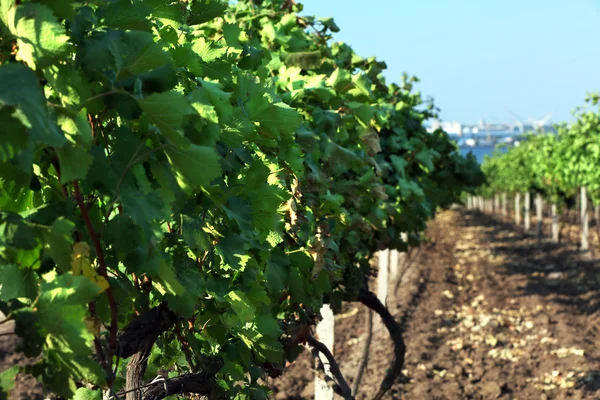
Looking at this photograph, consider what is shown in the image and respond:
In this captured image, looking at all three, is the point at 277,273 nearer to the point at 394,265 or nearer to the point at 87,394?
the point at 87,394

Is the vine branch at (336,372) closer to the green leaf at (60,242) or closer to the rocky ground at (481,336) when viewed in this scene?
the rocky ground at (481,336)

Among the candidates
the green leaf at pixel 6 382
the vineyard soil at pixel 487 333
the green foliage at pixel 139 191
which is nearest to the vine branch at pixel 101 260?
the green foliage at pixel 139 191

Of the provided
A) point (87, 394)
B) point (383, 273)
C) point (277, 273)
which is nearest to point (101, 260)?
point (87, 394)

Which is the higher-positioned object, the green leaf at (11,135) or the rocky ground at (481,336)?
the green leaf at (11,135)

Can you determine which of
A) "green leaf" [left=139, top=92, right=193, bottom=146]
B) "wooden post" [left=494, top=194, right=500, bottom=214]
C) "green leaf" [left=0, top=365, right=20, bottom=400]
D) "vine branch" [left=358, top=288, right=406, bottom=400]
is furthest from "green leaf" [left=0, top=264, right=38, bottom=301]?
"wooden post" [left=494, top=194, right=500, bottom=214]

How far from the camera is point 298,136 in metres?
3.76

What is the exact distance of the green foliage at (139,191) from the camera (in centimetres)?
143

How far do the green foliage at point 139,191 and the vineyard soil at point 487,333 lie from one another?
12.6 feet

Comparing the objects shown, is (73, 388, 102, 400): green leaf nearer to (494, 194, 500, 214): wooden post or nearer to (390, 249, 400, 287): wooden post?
(390, 249, 400, 287): wooden post

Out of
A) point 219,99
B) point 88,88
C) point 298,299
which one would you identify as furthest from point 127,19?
point 298,299

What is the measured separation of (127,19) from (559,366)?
35.3ft

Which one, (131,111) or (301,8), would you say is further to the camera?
(301,8)

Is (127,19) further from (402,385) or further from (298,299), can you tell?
(402,385)

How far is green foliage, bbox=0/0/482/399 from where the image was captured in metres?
1.43
